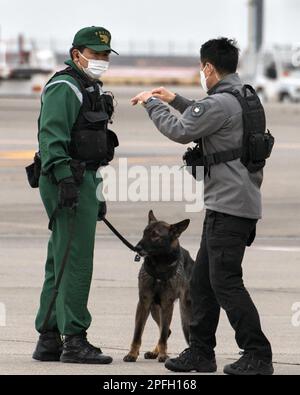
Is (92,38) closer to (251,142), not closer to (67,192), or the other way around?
(67,192)

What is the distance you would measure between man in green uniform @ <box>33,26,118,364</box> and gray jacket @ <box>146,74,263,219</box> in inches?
26.5

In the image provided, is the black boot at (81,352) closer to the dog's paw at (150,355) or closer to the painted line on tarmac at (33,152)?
the dog's paw at (150,355)

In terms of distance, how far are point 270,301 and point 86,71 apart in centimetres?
326

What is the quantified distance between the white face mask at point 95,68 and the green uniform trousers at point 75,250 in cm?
59

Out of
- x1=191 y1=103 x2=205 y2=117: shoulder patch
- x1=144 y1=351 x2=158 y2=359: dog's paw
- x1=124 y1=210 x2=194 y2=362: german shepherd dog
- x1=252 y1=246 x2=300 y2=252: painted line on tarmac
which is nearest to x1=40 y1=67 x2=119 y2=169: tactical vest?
x1=124 y1=210 x2=194 y2=362: german shepherd dog

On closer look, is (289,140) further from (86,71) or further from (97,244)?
(86,71)

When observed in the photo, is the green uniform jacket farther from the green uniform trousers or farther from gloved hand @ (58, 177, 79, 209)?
the green uniform trousers

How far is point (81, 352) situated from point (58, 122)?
1.40 meters

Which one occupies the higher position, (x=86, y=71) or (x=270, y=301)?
(x=86, y=71)

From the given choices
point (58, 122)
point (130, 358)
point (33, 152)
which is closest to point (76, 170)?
point (58, 122)

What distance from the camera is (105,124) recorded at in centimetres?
872
